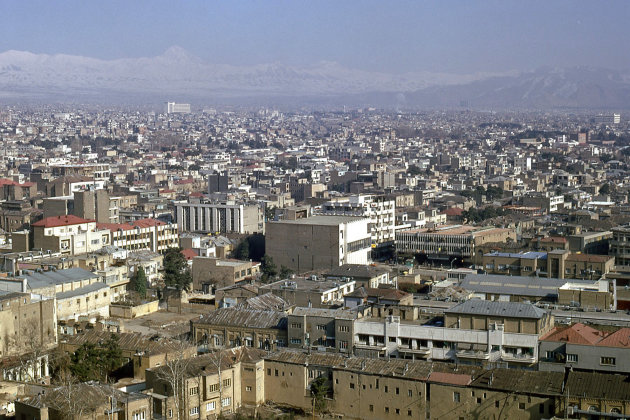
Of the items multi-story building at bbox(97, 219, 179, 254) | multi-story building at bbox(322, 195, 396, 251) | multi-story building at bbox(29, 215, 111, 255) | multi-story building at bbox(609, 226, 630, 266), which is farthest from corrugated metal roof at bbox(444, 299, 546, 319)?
multi-story building at bbox(97, 219, 179, 254)

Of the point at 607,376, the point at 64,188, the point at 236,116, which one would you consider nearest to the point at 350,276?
the point at 607,376

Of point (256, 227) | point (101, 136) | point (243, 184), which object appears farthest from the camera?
point (101, 136)

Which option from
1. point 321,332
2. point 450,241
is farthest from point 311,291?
point 450,241

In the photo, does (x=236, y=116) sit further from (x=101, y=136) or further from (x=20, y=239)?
(x=20, y=239)

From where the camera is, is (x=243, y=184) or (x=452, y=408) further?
(x=243, y=184)

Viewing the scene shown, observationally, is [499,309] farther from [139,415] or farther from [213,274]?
[213,274]

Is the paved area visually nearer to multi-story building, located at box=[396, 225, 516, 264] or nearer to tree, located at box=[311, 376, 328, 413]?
tree, located at box=[311, 376, 328, 413]
